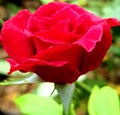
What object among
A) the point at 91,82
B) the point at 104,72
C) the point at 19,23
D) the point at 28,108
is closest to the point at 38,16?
the point at 19,23

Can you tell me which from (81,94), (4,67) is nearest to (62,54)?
(81,94)

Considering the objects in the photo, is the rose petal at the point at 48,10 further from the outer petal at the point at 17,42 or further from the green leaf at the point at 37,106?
the green leaf at the point at 37,106

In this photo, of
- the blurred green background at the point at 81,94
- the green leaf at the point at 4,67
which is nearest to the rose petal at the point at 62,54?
the blurred green background at the point at 81,94

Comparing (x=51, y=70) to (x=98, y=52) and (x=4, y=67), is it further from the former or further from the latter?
(x=4, y=67)

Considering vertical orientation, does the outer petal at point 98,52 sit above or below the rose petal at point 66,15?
below

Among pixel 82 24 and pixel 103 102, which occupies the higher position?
pixel 82 24

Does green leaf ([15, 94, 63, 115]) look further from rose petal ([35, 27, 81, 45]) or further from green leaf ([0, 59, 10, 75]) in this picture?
green leaf ([0, 59, 10, 75])

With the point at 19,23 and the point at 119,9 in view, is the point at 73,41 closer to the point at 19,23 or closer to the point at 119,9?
the point at 19,23
